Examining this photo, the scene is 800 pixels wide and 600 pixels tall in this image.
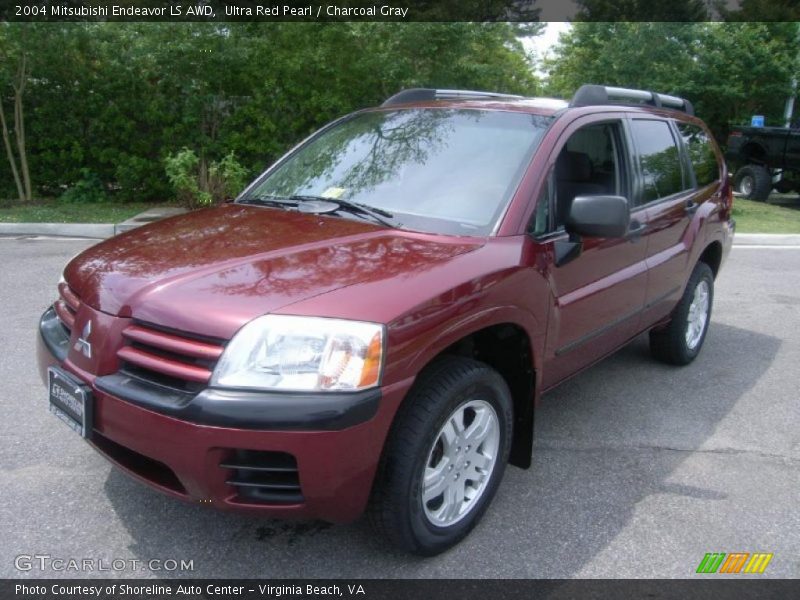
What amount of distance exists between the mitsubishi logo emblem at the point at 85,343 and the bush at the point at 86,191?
1023 cm

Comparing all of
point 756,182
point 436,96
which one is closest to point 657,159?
point 436,96

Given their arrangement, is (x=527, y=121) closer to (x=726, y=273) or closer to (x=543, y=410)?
(x=543, y=410)

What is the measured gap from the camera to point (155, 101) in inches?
461

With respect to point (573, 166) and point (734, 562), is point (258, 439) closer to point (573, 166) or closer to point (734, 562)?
point (734, 562)

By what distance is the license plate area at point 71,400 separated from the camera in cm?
246

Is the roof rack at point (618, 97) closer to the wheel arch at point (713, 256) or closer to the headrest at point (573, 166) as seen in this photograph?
the headrest at point (573, 166)

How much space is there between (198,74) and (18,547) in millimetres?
10018

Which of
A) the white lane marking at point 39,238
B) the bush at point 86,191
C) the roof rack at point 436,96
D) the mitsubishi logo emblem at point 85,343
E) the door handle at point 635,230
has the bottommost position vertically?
the white lane marking at point 39,238

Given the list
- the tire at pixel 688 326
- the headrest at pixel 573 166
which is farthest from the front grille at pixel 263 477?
the tire at pixel 688 326

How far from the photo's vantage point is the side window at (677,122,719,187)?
491 cm

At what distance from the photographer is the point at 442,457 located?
8.95 ft

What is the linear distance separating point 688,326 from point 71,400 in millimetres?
3941

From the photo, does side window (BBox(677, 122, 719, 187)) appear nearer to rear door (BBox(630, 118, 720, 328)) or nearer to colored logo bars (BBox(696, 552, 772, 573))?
rear door (BBox(630, 118, 720, 328))

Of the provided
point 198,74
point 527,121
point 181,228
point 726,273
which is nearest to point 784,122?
point 726,273
